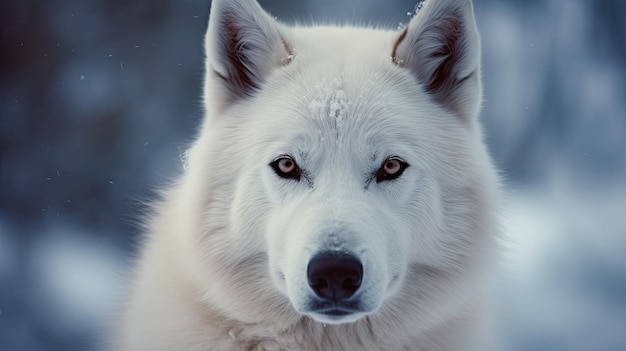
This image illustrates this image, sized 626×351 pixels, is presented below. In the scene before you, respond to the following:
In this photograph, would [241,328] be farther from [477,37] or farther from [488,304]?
[477,37]

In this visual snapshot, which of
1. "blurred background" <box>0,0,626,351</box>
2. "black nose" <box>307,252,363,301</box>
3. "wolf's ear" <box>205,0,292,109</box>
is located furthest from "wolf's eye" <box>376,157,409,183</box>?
"blurred background" <box>0,0,626,351</box>

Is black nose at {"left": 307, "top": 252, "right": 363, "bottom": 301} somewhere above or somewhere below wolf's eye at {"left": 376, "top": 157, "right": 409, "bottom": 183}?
below

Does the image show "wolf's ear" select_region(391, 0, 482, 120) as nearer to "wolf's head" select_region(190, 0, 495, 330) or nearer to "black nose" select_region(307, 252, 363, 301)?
"wolf's head" select_region(190, 0, 495, 330)

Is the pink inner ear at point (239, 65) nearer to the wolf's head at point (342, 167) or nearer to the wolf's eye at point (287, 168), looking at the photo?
the wolf's head at point (342, 167)

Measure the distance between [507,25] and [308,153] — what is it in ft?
19.5

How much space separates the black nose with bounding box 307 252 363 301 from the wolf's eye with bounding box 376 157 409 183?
532 mm

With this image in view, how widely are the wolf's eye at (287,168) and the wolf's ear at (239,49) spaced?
617mm

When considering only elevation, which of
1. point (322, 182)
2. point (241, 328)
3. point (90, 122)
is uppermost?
point (322, 182)

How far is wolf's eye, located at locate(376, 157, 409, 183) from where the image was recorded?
129 inches

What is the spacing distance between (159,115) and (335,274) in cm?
590

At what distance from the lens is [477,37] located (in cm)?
360

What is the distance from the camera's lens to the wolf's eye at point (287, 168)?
3.28 metres

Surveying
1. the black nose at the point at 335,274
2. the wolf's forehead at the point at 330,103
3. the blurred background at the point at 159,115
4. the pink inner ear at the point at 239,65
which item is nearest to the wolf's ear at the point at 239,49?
the pink inner ear at the point at 239,65

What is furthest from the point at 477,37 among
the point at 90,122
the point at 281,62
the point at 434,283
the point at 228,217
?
the point at 90,122
